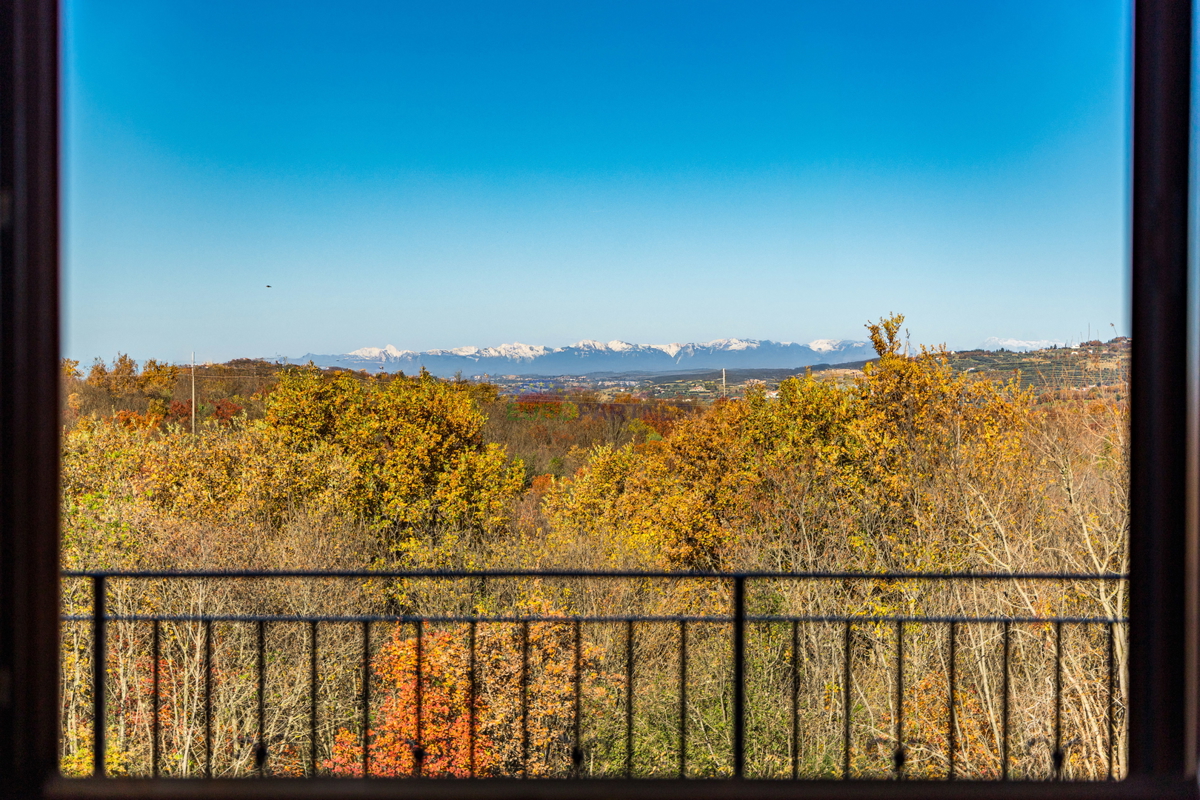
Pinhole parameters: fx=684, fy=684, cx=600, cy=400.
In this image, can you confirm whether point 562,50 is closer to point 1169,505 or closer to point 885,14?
point 885,14

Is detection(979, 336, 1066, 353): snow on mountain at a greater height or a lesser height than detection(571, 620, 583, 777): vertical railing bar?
greater

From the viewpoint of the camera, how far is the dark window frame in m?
1.04

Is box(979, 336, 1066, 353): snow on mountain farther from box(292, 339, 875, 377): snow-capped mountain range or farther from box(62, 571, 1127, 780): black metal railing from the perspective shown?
box(62, 571, 1127, 780): black metal railing

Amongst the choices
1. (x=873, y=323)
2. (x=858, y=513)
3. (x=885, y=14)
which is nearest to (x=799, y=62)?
(x=885, y=14)

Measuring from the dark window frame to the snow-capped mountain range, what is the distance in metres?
17.7

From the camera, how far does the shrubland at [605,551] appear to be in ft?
31.7

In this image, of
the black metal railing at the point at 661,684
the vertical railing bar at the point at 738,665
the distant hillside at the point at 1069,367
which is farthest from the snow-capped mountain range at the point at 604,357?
the vertical railing bar at the point at 738,665

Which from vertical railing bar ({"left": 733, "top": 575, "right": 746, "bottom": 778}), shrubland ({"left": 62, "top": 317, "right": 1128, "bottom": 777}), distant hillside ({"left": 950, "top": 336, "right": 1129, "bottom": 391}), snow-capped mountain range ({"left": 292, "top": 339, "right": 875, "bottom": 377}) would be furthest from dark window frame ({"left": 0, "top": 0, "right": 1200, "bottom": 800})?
snow-capped mountain range ({"left": 292, "top": 339, "right": 875, "bottom": 377})

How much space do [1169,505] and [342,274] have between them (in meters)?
33.9

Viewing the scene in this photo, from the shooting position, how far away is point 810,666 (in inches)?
485

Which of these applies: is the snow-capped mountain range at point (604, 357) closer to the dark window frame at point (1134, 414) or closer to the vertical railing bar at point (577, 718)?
the vertical railing bar at point (577, 718)

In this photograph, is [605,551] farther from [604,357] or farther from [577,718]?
[604,357]

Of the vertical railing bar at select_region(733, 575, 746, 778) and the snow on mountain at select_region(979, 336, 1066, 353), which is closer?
the vertical railing bar at select_region(733, 575, 746, 778)

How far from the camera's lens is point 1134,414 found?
3.56 feet
